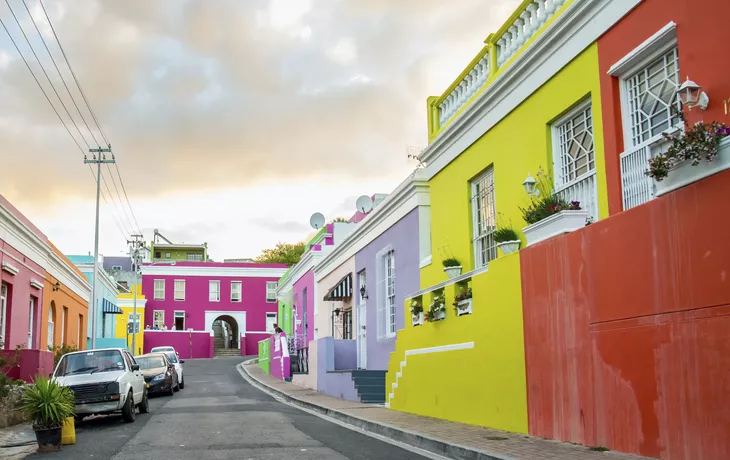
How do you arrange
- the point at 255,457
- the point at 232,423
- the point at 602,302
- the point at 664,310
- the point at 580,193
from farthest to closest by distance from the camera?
1. the point at 232,423
2. the point at 580,193
3. the point at 255,457
4. the point at 602,302
5. the point at 664,310

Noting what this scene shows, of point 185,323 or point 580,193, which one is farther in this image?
point 185,323

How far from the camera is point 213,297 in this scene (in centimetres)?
6575

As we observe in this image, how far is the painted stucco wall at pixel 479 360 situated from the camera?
11.8 meters

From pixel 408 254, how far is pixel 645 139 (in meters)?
9.80

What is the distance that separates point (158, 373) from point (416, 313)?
12204 mm

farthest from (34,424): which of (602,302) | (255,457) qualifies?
(602,302)

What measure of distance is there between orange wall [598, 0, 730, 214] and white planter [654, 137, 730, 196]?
0.83m

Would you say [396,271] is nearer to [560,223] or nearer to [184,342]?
[560,223]

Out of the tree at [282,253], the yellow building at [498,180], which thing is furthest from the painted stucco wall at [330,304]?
the tree at [282,253]

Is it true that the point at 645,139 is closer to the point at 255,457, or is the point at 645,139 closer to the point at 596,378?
the point at 596,378

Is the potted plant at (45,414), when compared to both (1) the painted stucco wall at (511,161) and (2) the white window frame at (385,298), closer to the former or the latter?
(1) the painted stucco wall at (511,161)

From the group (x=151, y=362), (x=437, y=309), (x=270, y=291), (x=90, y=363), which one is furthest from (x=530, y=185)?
(x=270, y=291)

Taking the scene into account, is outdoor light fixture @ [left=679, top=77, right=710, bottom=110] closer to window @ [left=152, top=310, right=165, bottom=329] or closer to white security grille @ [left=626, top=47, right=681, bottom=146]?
white security grille @ [left=626, top=47, right=681, bottom=146]

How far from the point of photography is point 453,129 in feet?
51.5
